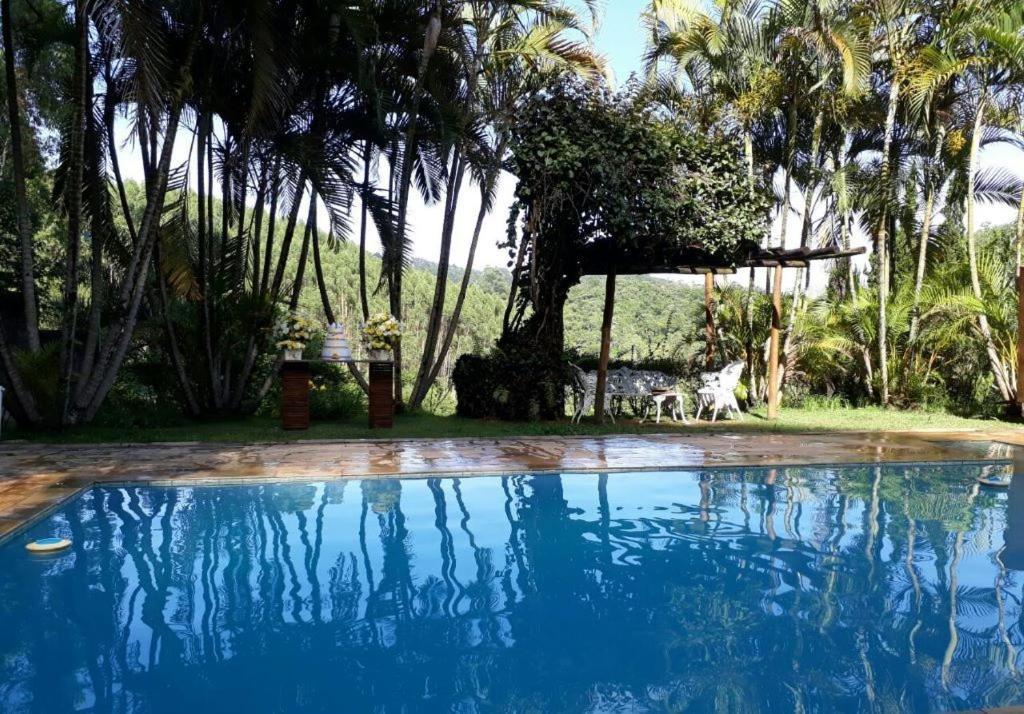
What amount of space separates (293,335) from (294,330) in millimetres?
101

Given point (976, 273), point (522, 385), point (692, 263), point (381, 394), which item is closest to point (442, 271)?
point (522, 385)

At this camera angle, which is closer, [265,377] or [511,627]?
[511,627]

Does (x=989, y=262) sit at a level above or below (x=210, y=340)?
above

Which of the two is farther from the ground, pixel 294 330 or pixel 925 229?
pixel 925 229

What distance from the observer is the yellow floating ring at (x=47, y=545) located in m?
4.85

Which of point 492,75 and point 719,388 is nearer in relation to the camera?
point 719,388

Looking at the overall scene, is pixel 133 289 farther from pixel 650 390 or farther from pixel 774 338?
pixel 774 338

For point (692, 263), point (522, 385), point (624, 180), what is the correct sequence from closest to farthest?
point (624, 180) < point (522, 385) < point (692, 263)

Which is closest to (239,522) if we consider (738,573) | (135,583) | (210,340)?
(135,583)

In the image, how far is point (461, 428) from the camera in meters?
11.0

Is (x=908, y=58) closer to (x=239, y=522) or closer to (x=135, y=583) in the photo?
(x=239, y=522)

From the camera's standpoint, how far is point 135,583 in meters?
4.43

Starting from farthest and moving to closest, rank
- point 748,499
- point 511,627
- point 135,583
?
point 748,499 → point 135,583 → point 511,627

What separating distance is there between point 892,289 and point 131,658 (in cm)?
1513
